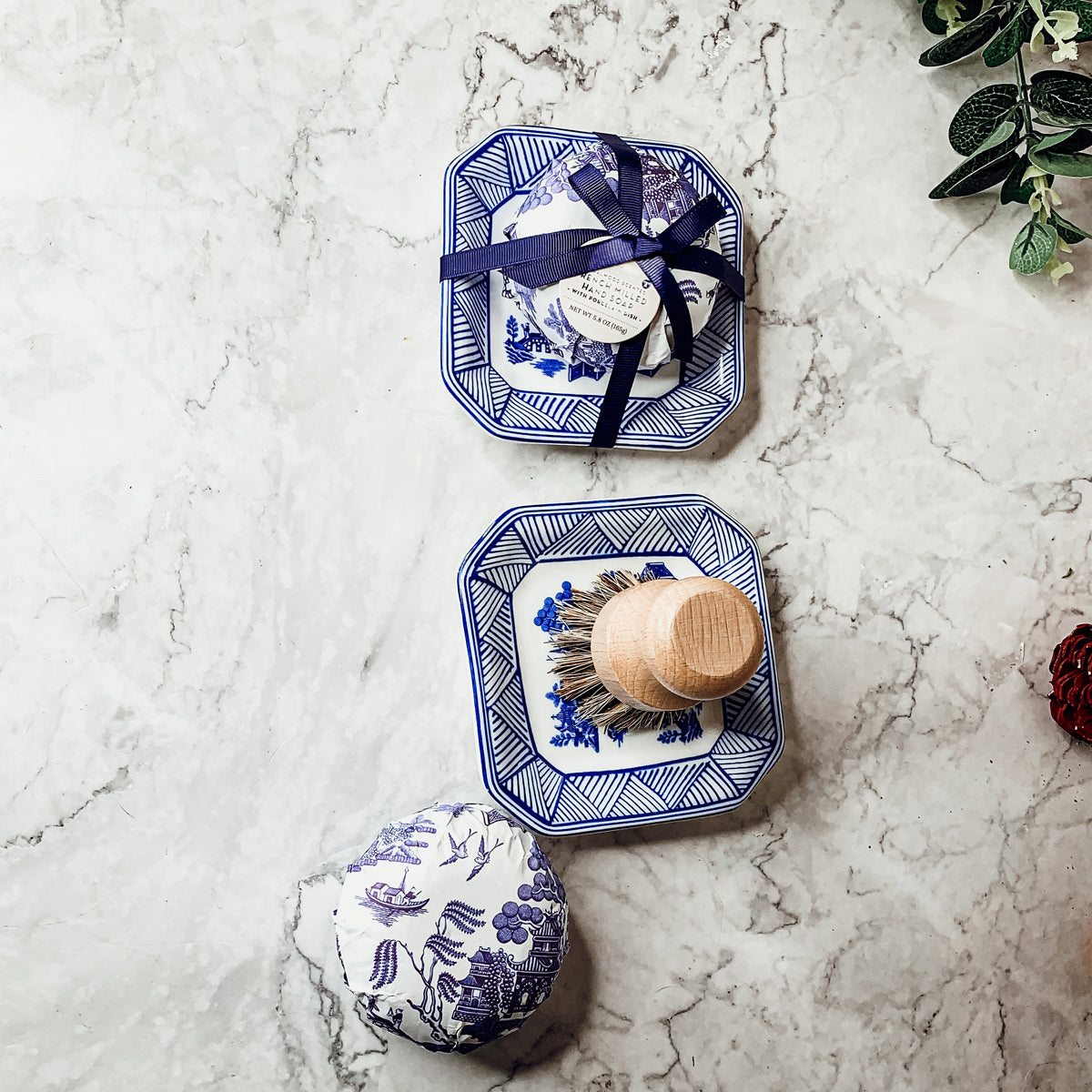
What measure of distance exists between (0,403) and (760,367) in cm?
67

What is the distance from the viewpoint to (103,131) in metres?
0.79

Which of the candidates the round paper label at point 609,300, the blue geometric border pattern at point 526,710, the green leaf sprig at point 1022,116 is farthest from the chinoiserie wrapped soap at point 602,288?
the green leaf sprig at point 1022,116

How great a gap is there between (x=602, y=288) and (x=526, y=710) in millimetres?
360

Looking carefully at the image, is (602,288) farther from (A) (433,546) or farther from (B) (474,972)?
(B) (474,972)

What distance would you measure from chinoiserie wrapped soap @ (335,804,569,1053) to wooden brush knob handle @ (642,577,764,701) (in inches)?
7.5

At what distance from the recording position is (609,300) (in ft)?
2.52

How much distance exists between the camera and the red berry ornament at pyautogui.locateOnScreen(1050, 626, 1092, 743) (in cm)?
86

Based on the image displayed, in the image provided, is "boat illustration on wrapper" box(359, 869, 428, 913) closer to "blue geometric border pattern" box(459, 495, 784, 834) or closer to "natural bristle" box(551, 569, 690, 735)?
"blue geometric border pattern" box(459, 495, 784, 834)

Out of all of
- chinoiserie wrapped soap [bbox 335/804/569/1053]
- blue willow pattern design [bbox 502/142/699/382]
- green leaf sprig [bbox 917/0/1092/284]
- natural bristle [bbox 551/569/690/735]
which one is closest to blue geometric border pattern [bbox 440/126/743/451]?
blue willow pattern design [bbox 502/142/699/382]

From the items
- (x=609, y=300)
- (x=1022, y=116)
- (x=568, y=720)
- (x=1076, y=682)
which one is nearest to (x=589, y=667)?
(x=568, y=720)

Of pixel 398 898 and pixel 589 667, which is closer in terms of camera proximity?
pixel 398 898

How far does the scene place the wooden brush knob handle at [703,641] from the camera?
68cm

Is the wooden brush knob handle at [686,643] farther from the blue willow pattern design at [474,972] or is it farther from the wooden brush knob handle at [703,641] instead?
the blue willow pattern design at [474,972]

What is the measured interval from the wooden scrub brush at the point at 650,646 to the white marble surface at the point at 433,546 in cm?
10
